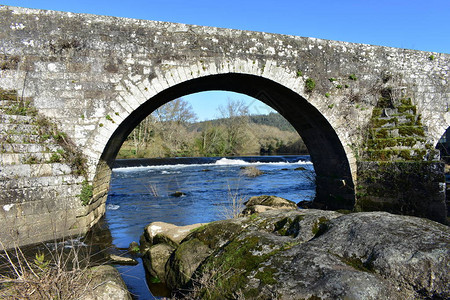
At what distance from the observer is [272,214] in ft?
13.1

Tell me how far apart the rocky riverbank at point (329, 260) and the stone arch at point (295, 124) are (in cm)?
465

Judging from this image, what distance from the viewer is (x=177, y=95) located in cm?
866

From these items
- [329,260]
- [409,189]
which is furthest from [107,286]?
[409,189]

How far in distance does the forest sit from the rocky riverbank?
27.8 metres

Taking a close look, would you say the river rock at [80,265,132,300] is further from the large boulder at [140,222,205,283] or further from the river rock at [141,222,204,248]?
the river rock at [141,222,204,248]

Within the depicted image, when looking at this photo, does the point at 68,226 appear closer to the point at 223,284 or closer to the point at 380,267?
the point at 223,284

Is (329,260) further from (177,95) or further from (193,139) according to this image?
(193,139)

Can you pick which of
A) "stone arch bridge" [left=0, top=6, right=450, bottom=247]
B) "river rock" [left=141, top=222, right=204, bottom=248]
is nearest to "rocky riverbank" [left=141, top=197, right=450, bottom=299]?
"river rock" [left=141, top=222, right=204, bottom=248]

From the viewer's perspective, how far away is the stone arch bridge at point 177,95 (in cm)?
599

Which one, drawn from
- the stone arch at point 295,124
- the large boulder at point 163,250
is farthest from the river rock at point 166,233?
the stone arch at point 295,124

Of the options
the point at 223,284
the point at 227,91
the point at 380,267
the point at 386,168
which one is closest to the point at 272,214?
the point at 223,284

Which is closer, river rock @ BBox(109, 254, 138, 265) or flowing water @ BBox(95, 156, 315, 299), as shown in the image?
river rock @ BBox(109, 254, 138, 265)

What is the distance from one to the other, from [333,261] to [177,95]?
6.83 metres

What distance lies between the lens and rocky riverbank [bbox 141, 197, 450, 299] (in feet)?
7.39
